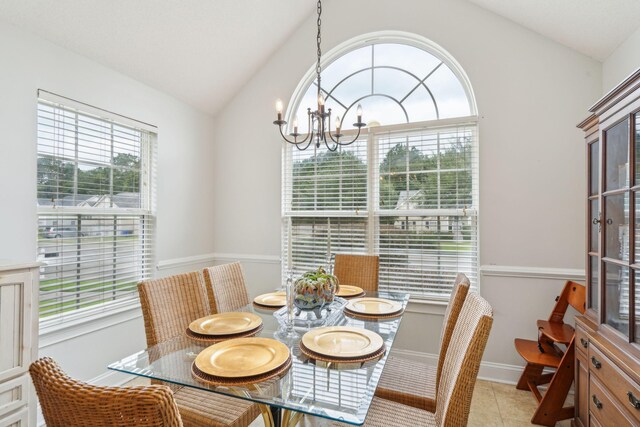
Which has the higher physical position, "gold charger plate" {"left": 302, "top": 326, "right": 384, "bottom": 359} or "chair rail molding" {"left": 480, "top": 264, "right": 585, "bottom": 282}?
"chair rail molding" {"left": 480, "top": 264, "right": 585, "bottom": 282}

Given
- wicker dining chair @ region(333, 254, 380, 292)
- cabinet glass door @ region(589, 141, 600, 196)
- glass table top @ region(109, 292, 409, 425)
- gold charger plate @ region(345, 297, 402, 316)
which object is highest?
cabinet glass door @ region(589, 141, 600, 196)

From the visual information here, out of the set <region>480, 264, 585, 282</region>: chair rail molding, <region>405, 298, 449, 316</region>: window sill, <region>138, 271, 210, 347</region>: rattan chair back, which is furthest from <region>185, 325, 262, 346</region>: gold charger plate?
<region>480, 264, 585, 282</region>: chair rail molding

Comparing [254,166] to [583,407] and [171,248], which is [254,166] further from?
[583,407]

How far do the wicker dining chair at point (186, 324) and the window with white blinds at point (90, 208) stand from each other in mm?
934

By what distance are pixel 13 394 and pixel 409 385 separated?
1989 mm

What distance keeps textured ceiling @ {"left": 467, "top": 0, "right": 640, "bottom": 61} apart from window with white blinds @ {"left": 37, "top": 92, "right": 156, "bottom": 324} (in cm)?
→ 320

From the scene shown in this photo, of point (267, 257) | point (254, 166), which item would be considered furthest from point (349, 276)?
point (254, 166)

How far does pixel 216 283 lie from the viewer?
2260 millimetres

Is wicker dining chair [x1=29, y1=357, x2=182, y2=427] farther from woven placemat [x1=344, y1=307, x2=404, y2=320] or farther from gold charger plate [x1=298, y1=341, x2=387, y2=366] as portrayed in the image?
woven placemat [x1=344, y1=307, x2=404, y2=320]

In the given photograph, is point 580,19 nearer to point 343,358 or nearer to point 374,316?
point 374,316

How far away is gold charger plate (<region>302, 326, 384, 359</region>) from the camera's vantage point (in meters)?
1.42

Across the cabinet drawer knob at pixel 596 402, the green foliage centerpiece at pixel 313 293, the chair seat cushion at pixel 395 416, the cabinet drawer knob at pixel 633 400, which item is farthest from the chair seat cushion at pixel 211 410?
the cabinet drawer knob at pixel 596 402

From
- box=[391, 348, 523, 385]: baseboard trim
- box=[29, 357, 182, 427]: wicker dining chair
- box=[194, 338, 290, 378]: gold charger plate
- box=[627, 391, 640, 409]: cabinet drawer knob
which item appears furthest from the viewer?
box=[391, 348, 523, 385]: baseboard trim

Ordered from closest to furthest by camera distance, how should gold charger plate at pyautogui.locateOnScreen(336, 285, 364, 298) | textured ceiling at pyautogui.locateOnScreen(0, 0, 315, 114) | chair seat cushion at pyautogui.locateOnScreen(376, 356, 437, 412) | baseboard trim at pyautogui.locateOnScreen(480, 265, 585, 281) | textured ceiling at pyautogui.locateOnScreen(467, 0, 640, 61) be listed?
chair seat cushion at pyautogui.locateOnScreen(376, 356, 437, 412) → textured ceiling at pyautogui.locateOnScreen(467, 0, 640, 61) → textured ceiling at pyautogui.locateOnScreen(0, 0, 315, 114) → gold charger plate at pyautogui.locateOnScreen(336, 285, 364, 298) → baseboard trim at pyautogui.locateOnScreen(480, 265, 585, 281)
